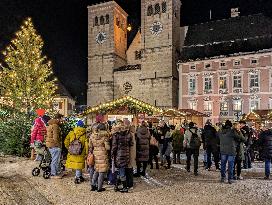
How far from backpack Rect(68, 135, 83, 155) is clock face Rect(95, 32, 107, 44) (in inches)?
1652

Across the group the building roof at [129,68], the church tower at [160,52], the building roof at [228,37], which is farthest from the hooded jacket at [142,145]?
the building roof at [129,68]

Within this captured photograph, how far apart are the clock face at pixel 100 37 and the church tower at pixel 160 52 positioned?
6.17 meters

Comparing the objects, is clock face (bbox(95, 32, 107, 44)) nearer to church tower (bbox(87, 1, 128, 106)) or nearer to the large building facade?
church tower (bbox(87, 1, 128, 106))

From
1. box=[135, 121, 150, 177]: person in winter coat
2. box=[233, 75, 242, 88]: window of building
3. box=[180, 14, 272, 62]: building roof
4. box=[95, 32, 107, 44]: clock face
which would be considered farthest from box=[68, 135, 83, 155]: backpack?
box=[95, 32, 107, 44]: clock face

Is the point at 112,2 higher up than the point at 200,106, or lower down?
higher up

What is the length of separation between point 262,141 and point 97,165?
5.80 m

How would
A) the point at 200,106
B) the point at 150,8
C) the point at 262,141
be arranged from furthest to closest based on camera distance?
the point at 150,8 < the point at 200,106 < the point at 262,141

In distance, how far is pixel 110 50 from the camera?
4962cm

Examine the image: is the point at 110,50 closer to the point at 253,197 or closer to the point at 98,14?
the point at 98,14

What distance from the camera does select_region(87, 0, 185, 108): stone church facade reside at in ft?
149

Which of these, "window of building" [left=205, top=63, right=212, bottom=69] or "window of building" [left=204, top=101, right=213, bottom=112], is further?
"window of building" [left=205, top=63, right=212, bottom=69]

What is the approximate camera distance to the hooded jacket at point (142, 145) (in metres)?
10.9

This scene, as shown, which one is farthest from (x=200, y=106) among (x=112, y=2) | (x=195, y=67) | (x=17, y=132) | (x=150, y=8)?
(x=17, y=132)

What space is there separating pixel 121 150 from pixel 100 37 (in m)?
43.2
